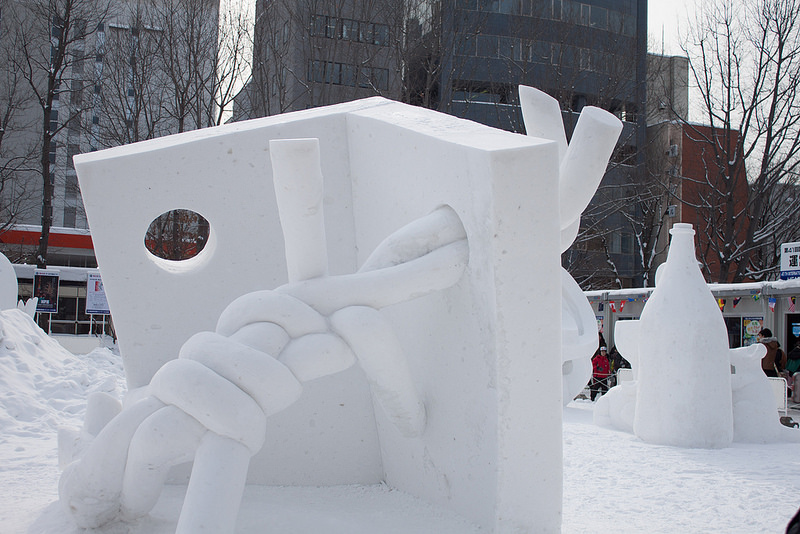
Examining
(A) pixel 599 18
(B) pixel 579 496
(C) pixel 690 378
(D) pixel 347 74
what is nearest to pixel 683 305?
(C) pixel 690 378

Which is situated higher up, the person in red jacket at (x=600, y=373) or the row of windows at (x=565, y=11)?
the row of windows at (x=565, y=11)

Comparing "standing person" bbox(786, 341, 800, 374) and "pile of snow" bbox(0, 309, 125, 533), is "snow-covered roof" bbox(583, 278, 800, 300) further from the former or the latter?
"pile of snow" bbox(0, 309, 125, 533)

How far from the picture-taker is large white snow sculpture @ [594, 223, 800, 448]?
216 inches

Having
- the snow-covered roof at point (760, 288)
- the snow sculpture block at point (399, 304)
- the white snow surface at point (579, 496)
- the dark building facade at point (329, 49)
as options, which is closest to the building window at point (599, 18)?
the dark building facade at point (329, 49)

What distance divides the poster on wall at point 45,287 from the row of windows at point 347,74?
6.10 m

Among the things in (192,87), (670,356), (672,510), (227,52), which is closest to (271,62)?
(227,52)

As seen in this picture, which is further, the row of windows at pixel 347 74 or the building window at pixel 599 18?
the building window at pixel 599 18

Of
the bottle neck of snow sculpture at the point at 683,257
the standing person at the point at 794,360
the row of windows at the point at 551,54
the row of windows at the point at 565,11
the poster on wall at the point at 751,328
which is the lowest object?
the standing person at the point at 794,360

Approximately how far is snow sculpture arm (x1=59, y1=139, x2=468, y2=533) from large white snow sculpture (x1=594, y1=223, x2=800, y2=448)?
3.74m

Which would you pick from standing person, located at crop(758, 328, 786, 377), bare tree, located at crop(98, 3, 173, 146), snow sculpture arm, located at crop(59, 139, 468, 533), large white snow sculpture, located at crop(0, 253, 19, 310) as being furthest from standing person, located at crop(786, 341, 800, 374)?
bare tree, located at crop(98, 3, 173, 146)

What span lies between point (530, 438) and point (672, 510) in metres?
1.39

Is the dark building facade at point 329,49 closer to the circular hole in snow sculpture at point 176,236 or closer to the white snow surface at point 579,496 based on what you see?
the circular hole in snow sculpture at point 176,236

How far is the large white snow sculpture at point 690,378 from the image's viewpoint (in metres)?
5.50

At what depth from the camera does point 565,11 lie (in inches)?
617
